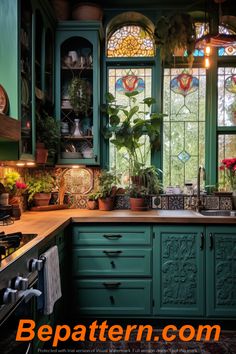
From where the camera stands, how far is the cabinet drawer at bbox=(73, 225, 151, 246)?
120 inches

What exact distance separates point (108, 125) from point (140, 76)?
64cm

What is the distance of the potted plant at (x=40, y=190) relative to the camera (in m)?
3.38

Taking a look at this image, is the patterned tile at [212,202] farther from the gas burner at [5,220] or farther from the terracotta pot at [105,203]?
the gas burner at [5,220]

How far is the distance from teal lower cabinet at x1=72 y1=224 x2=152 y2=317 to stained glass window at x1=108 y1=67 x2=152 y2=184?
3.03 ft

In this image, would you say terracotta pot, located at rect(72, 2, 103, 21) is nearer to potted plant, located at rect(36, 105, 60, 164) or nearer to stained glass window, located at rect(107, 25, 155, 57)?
stained glass window, located at rect(107, 25, 155, 57)

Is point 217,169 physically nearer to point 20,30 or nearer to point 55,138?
point 55,138

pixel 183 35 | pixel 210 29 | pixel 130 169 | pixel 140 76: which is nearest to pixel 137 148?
pixel 130 169

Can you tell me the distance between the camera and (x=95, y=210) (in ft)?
11.5

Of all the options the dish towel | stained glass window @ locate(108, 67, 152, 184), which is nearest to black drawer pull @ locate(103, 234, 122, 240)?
the dish towel

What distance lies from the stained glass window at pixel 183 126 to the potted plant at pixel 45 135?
3.91 ft

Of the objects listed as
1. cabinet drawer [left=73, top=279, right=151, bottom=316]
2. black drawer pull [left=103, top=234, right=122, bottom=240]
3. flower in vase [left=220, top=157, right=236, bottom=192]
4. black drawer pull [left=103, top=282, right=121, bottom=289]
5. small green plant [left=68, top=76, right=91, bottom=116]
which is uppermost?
small green plant [left=68, top=76, right=91, bottom=116]

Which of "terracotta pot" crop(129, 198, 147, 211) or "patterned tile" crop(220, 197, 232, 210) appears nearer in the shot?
"terracotta pot" crop(129, 198, 147, 211)

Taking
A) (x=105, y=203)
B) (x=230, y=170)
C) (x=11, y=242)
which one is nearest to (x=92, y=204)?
(x=105, y=203)

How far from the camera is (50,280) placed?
2.15 m
